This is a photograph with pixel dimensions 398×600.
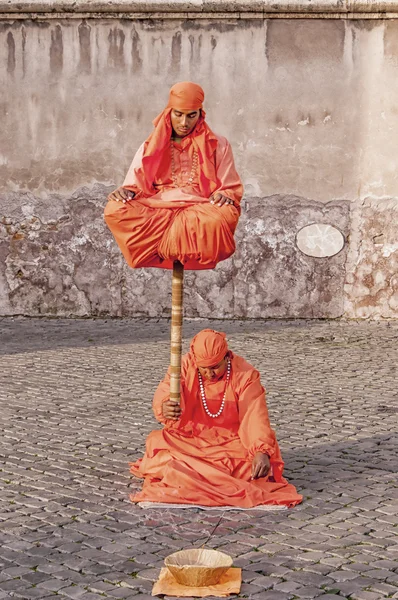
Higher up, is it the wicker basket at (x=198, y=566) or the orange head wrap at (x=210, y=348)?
the orange head wrap at (x=210, y=348)

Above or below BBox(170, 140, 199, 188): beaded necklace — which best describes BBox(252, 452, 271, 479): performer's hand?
below

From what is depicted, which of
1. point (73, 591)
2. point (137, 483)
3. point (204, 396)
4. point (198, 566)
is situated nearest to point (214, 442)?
point (204, 396)

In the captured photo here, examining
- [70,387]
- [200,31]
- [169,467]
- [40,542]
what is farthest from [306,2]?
[40,542]

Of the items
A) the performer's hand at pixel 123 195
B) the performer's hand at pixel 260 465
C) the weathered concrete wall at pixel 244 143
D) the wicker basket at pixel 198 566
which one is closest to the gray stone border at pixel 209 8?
the weathered concrete wall at pixel 244 143

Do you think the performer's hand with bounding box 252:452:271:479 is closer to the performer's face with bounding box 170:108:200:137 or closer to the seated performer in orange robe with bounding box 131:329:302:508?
the seated performer in orange robe with bounding box 131:329:302:508

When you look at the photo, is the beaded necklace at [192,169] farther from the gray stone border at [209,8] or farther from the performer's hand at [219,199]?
the gray stone border at [209,8]

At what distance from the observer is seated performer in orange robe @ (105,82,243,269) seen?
6.57 m

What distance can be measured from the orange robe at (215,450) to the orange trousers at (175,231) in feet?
2.30

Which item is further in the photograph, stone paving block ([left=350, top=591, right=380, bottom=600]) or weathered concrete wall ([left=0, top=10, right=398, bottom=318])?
weathered concrete wall ([left=0, top=10, right=398, bottom=318])

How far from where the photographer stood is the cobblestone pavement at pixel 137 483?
5.50m

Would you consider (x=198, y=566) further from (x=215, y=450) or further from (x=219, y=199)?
(x=219, y=199)

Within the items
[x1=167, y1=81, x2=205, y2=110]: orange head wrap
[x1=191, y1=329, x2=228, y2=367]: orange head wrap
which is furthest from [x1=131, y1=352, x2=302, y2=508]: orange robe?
[x1=167, y1=81, x2=205, y2=110]: orange head wrap

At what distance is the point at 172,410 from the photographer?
6.70 m

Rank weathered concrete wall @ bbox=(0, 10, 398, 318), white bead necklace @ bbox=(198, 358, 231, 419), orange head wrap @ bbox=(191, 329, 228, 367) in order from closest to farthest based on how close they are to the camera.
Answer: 1. orange head wrap @ bbox=(191, 329, 228, 367)
2. white bead necklace @ bbox=(198, 358, 231, 419)
3. weathered concrete wall @ bbox=(0, 10, 398, 318)
